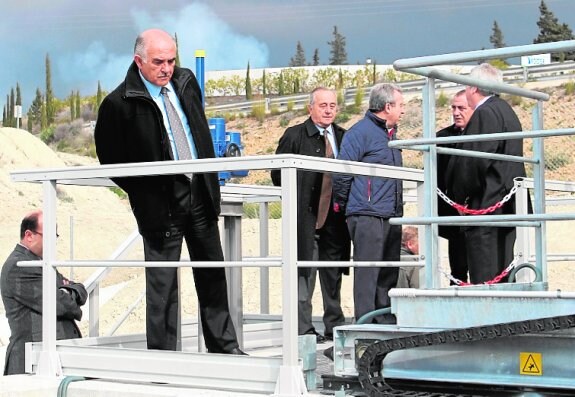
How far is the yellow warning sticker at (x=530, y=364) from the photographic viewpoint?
4.96 metres

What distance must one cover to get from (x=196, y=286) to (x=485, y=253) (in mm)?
1977

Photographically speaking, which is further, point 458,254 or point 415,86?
point 415,86

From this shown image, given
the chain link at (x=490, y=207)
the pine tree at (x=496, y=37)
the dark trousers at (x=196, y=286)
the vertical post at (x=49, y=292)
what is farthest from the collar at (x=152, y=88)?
the pine tree at (x=496, y=37)

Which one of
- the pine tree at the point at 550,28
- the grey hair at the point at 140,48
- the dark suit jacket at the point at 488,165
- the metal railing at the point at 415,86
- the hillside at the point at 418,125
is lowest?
the dark suit jacket at the point at 488,165

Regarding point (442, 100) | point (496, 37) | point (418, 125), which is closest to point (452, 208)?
point (418, 125)

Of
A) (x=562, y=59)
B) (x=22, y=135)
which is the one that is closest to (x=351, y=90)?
(x=562, y=59)

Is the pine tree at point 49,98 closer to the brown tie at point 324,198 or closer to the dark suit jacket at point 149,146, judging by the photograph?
the brown tie at point 324,198

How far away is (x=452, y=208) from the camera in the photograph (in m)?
8.28

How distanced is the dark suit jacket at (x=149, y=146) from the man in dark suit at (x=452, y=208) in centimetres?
Answer: 202

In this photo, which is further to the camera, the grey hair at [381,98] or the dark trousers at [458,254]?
the dark trousers at [458,254]

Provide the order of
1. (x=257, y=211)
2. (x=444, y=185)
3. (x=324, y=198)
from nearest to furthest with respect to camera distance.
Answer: (x=444, y=185), (x=324, y=198), (x=257, y=211)

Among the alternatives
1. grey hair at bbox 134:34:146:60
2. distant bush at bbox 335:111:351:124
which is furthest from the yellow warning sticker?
distant bush at bbox 335:111:351:124

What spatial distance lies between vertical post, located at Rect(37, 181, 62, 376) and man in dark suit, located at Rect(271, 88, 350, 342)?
7.89ft

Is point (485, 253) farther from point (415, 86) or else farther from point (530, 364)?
point (415, 86)
